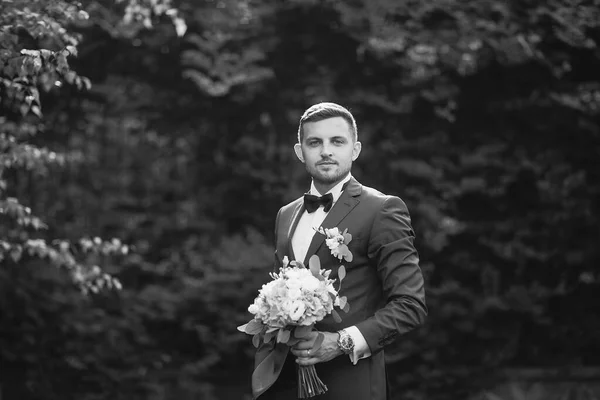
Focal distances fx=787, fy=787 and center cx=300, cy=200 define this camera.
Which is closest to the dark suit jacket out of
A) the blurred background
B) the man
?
the man

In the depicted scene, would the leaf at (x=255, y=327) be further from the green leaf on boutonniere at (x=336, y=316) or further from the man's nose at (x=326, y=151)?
the man's nose at (x=326, y=151)

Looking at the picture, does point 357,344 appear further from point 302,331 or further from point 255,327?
point 255,327

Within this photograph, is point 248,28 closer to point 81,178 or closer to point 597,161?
point 81,178

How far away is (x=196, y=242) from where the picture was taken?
635 cm

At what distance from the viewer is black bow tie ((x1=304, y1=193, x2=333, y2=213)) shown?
114 inches

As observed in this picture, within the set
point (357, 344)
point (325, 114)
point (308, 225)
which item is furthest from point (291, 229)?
point (357, 344)

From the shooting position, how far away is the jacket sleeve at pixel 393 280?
266cm

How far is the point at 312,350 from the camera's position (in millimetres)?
2570

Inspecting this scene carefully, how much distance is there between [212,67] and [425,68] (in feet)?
5.52

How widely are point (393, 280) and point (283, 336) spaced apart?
430mm

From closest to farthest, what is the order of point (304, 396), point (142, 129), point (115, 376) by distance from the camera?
1. point (304, 396)
2. point (115, 376)
3. point (142, 129)

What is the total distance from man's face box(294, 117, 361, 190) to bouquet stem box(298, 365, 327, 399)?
0.69m

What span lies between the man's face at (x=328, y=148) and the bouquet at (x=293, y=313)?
361mm

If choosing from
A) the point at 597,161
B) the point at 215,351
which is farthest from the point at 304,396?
the point at 597,161
